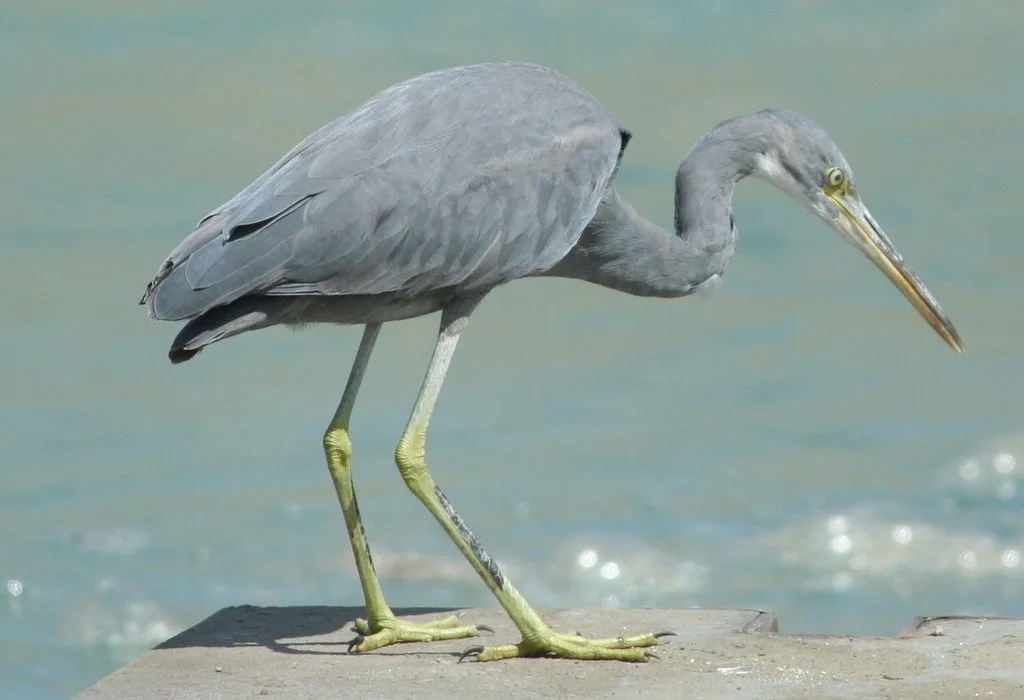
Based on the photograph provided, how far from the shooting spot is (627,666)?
5805 millimetres

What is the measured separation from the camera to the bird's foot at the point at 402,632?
6.16 m

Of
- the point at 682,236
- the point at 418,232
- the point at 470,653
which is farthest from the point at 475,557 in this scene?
the point at 682,236

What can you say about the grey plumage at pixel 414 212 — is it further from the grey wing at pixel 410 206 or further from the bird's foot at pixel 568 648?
the bird's foot at pixel 568 648

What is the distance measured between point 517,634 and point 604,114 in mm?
1936

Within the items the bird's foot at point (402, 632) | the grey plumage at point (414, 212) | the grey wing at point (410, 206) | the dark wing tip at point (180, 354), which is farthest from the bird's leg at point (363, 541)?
the dark wing tip at point (180, 354)

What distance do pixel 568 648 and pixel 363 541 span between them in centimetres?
93

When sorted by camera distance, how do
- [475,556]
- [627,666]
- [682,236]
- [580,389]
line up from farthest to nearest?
[580,389] → [682,236] → [475,556] → [627,666]

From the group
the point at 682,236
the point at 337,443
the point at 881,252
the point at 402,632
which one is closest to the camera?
the point at 402,632

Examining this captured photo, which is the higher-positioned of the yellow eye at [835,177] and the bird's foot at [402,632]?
→ the yellow eye at [835,177]

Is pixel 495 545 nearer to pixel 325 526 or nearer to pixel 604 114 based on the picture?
pixel 325 526

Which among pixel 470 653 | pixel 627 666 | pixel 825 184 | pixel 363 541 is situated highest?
pixel 825 184

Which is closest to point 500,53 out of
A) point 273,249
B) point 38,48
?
point 38,48

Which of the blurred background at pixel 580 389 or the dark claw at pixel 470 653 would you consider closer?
the dark claw at pixel 470 653

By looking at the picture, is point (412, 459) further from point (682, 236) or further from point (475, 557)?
point (682, 236)
